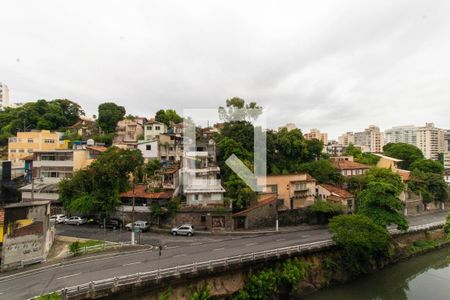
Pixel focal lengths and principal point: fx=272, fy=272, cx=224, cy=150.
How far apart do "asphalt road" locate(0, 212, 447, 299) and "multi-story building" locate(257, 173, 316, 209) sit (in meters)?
6.12

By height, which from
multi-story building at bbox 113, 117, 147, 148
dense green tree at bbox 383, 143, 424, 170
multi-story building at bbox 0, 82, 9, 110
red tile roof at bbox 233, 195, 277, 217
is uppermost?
multi-story building at bbox 0, 82, 9, 110

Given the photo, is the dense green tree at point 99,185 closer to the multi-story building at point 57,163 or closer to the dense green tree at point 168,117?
the multi-story building at point 57,163

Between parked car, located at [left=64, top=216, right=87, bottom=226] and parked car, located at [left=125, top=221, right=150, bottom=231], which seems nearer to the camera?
parked car, located at [left=125, top=221, right=150, bottom=231]

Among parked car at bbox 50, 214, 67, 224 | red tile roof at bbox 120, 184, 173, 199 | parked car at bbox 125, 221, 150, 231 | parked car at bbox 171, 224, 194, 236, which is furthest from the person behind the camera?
parked car at bbox 50, 214, 67, 224

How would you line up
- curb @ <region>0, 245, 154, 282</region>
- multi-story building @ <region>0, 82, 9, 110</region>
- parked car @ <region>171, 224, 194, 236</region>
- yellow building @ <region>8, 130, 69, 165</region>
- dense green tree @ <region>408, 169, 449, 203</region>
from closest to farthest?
1. curb @ <region>0, 245, 154, 282</region>
2. parked car @ <region>171, 224, 194, 236</region>
3. dense green tree @ <region>408, 169, 449, 203</region>
4. yellow building @ <region>8, 130, 69, 165</region>
5. multi-story building @ <region>0, 82, 9, 110</region>

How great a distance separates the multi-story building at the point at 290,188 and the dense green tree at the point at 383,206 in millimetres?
7461

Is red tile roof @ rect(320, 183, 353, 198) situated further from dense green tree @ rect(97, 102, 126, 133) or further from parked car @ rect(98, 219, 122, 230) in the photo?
dense green tree @ rect(97, 102, 126, 133)

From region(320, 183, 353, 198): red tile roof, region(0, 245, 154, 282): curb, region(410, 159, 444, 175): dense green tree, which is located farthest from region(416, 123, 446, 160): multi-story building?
region(0, 245, 154, 282): curb

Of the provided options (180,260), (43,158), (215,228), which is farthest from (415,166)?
(43,158)

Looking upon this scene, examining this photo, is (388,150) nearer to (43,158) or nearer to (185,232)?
(185,232)

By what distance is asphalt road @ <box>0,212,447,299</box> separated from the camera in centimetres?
1434

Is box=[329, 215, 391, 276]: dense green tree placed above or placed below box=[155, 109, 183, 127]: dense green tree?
below

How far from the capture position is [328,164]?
36.4 metres

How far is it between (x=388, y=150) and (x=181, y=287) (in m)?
65.3
